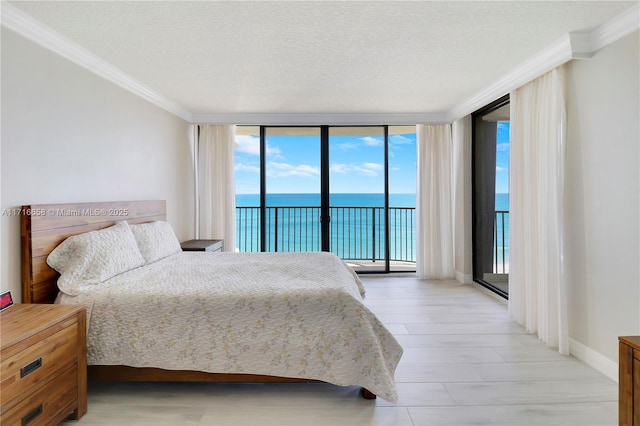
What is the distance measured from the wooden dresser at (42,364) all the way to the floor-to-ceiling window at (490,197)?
4259mm

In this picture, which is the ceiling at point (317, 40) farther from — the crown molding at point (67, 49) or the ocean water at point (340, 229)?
the ocean water at point (340, 229)

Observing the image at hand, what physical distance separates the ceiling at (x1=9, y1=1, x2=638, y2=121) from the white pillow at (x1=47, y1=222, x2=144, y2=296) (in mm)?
1474

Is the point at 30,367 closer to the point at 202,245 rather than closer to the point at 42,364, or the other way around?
the point at 42,364

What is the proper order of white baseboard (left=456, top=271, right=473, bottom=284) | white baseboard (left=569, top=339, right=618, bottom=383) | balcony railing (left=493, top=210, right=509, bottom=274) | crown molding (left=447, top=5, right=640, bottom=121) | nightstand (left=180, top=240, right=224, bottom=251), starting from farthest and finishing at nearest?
1. white baseboard (left=456, top=271, right=473, bottom=284)
2. balcony railing (left=493, top=210, right=509, bottom=274)
3. nightstand (left=180, top=240, right=224, bottom=251)
4. white baseboard (left=569, top=339, right=618, bottom=383)
5. crown molding (left=447, top=5, right=640, bottom=121)

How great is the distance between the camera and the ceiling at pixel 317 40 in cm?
209

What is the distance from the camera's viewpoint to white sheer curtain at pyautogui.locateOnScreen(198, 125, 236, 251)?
16.6 ft

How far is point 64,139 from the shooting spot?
8.48ft

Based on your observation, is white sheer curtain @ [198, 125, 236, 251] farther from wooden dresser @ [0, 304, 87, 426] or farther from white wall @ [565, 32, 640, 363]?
white wall @ [565, 32, 640, 363]

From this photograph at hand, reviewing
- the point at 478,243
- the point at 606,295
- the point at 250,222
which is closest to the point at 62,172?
the point at 250,222

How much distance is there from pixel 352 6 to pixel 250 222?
14.7 feet

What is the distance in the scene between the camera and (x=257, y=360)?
2.08m

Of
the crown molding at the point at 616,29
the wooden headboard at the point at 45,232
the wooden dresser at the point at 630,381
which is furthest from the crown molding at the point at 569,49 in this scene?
the wooden headboard at the point at 45,232

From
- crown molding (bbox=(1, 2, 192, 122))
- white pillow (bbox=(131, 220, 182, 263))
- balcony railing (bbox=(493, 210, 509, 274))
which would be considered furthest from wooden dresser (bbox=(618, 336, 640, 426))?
crown molding (bbox=(1, 2, 192, 122))

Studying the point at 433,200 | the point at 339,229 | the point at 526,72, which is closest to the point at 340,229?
the point at 339,229
